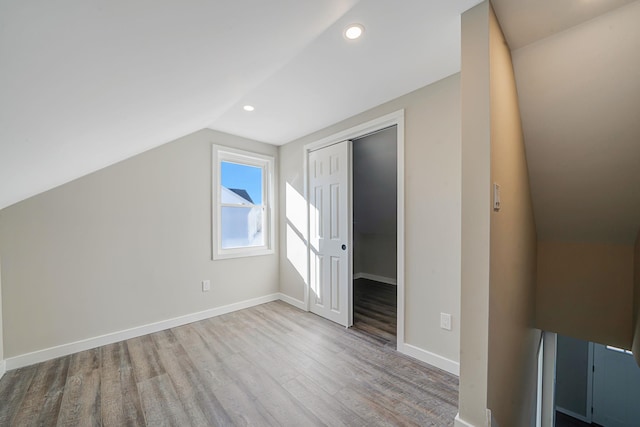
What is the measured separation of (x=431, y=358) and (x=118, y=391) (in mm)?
2479

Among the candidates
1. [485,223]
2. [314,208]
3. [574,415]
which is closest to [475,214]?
[485,223]

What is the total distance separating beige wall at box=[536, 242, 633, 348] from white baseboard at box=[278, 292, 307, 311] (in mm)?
2588

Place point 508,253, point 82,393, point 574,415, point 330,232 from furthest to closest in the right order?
point 574,415, point 330,232, point 82,393, point 508,253

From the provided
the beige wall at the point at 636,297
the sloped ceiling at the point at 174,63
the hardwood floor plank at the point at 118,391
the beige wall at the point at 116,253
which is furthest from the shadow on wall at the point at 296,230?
the beige wall at the point at 636,297

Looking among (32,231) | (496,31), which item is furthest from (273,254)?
(496,31)

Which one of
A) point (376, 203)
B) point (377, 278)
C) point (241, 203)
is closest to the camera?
point (241, 203)

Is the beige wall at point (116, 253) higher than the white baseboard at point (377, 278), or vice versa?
the beige wall at point (116, 253)

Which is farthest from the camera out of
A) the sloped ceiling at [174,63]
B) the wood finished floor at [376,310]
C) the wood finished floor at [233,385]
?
the wood finished floor at [376,310]

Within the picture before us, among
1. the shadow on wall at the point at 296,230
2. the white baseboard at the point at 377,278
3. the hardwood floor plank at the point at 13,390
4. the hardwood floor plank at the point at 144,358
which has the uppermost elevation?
the shadow on wall at the point at 296,230

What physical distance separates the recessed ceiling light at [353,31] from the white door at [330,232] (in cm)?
136

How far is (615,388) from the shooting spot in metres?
3.35

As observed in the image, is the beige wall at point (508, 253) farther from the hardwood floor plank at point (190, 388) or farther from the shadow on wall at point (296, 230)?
the shadow on wall at point (296, 230)

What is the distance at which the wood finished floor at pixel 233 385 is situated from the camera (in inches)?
61.1

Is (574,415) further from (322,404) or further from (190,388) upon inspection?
(190,388)
